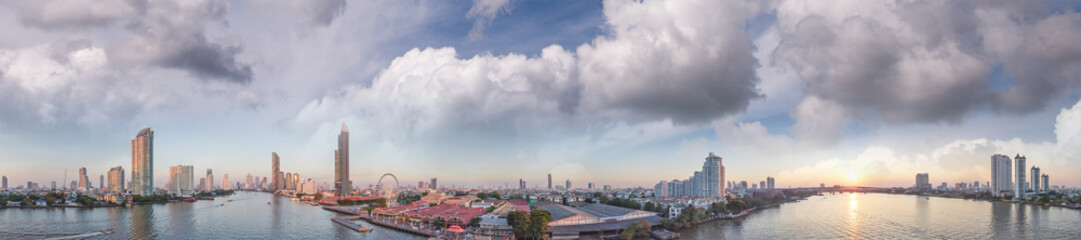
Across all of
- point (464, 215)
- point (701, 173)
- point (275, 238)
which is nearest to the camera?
point (275, 238)

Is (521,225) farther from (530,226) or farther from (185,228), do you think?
(185,228)

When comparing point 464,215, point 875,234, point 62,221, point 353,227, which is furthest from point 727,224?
point 62,221

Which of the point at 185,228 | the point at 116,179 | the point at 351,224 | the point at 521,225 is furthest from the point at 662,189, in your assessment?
the point at 116,179

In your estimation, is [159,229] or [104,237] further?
[159,229]

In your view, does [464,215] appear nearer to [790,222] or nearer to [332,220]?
[332,220]

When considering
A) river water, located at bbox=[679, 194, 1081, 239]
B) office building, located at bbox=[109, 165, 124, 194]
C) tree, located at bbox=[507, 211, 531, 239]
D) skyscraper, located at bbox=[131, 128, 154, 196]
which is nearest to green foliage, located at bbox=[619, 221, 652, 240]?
river water, located at bbox=[679, 194, 1081, 239]

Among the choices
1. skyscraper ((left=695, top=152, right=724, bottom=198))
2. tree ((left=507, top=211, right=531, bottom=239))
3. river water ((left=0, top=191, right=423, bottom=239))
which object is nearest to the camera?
tree ((left=507, top=211, right=531, bottom=239))

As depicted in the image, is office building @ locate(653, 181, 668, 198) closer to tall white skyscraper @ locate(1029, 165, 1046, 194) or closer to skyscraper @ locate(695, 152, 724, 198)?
skyscraper @ locate(695, 152, 724, 198)
